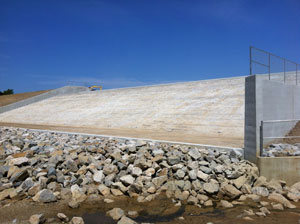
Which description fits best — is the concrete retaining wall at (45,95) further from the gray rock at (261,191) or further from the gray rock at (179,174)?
the gray rock at (261,191)

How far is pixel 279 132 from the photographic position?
8.84m

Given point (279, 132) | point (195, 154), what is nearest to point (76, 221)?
point (195, 154)

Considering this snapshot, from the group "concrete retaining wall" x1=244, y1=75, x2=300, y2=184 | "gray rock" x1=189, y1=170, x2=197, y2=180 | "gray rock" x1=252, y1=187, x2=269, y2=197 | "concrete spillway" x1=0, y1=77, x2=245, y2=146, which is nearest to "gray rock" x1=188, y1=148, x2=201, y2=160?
"gray rock" x1=189, y1=170, x2=197, y2=180

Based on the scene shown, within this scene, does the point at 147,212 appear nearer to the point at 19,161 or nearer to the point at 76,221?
the point at 76,221

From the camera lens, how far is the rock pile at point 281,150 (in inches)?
332

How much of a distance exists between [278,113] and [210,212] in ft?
18.9

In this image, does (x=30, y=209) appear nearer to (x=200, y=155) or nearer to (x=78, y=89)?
(x=200, y=155)

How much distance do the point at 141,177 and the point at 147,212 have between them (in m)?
1.42

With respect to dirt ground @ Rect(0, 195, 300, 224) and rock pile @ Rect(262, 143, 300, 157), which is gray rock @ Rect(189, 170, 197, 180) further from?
rock pile @ Rect(262, 143, 300, 157)

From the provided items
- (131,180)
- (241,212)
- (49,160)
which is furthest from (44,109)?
(241,212)

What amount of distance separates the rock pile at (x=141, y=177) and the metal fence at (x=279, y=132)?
1.06 metres

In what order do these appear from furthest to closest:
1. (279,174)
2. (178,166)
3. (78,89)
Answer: (78,89) → (279,174) → (178,166)

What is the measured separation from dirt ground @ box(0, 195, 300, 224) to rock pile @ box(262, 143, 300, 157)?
7.88 feet

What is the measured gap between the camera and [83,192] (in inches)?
268
